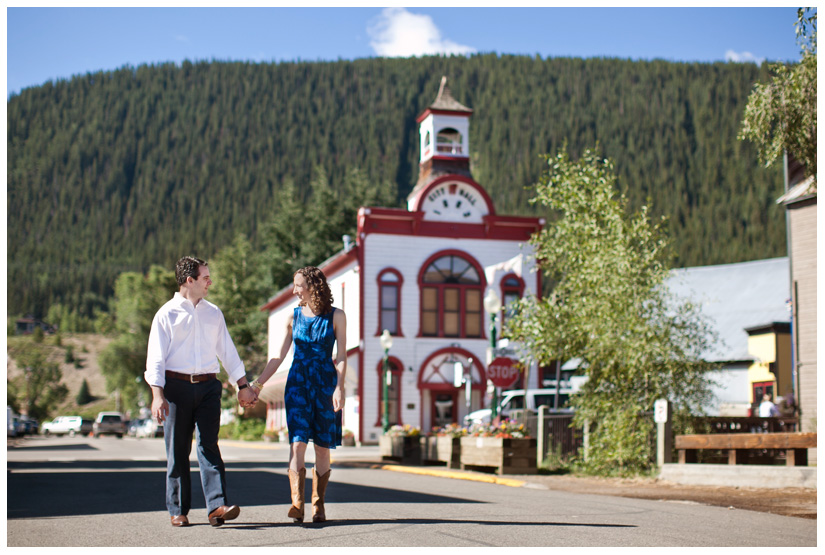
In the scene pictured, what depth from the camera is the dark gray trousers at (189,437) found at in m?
7.89

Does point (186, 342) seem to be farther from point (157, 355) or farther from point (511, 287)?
point (511, 287)

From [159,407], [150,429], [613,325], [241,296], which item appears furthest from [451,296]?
[159,407]

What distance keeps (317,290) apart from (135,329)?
71574 millimetres

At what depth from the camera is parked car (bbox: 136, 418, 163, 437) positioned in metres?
65.6

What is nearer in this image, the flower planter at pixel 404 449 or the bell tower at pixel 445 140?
the flower planter at pixel 404 449

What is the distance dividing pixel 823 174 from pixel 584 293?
8.34 meters

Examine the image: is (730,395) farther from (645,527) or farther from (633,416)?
(645,527)

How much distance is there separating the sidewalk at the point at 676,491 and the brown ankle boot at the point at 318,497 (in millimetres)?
5358

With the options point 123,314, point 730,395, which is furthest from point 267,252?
point 730,395

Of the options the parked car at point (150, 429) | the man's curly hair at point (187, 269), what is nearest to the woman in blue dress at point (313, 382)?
the man's curly hair at point (187, 269)

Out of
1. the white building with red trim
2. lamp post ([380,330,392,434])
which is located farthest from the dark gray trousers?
the white building with red trim

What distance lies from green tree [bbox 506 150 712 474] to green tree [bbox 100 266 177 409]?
56700mm

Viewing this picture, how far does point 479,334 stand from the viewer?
42.0 meters

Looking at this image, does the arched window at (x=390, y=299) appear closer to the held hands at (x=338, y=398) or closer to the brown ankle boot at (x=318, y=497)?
Answer: the brown ankle boot at (x=318, y=497)
